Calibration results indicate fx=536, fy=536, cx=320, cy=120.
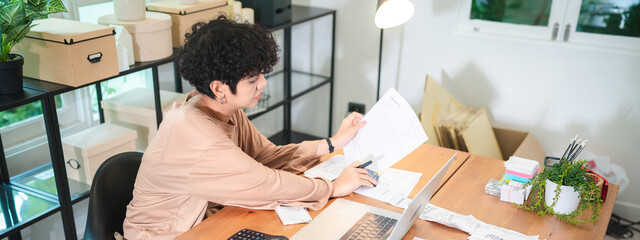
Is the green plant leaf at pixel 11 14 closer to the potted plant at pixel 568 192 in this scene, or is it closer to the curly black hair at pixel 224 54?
the curly black hair at pixel 224 54

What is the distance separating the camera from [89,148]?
2.15 metres

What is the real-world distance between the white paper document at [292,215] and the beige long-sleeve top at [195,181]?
0.06 ft

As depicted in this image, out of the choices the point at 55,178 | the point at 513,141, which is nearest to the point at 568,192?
the point at 513,141

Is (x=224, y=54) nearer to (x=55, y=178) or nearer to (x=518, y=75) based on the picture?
(x=55, y=178)

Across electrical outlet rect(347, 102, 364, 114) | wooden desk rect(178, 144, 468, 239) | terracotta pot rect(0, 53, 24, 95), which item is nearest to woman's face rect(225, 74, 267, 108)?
wooden desk rect(178, 144, 468, 239)

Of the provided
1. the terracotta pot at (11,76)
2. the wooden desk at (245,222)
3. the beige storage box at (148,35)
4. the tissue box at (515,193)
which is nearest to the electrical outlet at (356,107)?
the beige storage box at (148,35)

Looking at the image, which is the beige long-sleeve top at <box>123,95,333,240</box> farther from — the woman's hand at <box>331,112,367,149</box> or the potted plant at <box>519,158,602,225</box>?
the potted plant at <box>519,158,602,225</box>

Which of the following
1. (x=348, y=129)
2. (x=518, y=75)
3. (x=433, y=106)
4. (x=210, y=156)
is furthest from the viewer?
(x=518, y=75)

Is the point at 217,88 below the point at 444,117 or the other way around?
the other way around

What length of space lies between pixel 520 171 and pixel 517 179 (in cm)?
3

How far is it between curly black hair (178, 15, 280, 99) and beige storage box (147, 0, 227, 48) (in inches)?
36.2

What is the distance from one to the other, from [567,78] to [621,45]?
1.01 ft

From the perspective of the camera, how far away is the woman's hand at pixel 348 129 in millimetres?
1923

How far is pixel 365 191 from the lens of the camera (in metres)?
1.77
